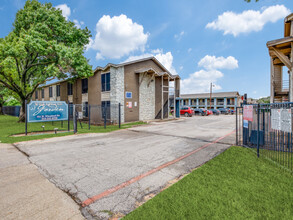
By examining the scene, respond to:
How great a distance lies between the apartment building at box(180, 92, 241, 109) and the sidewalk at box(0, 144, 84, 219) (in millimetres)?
55251

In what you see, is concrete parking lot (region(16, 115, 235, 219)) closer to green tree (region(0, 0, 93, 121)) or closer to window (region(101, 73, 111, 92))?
green tree (region(0, 0, 93, 121))

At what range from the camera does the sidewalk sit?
2.60m

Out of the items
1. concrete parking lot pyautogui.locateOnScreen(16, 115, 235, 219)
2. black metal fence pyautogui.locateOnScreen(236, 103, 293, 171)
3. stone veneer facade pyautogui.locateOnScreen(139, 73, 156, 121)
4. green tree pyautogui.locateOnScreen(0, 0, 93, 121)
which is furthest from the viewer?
stone veneer facade pyautogui.locateOnScreen(139, 73, 156, 121)

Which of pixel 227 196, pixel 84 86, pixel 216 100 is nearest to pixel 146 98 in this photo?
pixel 84 86

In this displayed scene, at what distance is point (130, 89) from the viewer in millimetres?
18609

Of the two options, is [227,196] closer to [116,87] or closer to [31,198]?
[31,198]

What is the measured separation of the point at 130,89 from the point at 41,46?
9.70 metres

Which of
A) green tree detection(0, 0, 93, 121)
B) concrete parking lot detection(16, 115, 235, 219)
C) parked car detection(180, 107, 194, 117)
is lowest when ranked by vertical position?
concrete parking lot detection(16, 115, 235, 219)

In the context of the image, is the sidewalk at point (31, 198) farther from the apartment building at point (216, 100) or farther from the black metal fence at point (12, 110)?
the apartment building at point (216, 100)

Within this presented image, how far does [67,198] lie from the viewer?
3.07 metres

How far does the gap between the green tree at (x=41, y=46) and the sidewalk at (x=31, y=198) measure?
1362 centimetres

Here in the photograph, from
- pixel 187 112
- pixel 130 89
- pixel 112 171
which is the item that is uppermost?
pixel 130 89

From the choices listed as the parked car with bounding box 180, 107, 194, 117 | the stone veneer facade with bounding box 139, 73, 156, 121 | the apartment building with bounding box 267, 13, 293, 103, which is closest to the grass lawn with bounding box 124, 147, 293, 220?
the apartment building with bounding box 267, 13, 293, 103

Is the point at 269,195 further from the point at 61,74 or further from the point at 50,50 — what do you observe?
the point at 61,74
